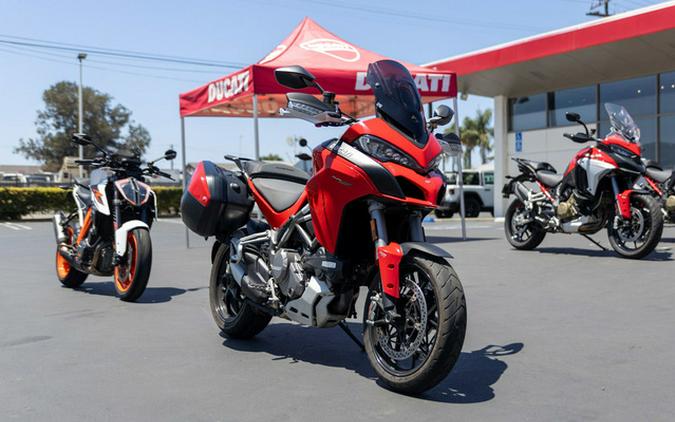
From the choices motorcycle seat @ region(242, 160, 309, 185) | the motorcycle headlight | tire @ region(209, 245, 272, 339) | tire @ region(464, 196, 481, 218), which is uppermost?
the motorcycle headlight

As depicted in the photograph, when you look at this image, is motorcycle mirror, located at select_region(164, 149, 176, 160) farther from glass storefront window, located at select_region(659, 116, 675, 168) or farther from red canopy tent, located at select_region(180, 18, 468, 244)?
glass storefront window, located at select_region(659, 116, 675, 168)

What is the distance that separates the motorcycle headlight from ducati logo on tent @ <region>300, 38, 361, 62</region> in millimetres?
8040

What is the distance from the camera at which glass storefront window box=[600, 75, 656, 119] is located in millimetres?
18578

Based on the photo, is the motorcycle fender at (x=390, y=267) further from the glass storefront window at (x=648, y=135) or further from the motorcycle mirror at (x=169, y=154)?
the glass storefront window at (x=648, y=135)

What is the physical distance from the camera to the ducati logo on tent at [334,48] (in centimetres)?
1156

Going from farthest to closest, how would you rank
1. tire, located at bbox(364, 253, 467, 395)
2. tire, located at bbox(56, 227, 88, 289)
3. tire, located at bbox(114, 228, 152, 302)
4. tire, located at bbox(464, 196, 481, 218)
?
tire, located at bbox(464, 196, 481, 218) → tire, located at bbox(56, 227, 88, 289) → tire, located at bbox(114, 228, 152, 302) → tire, located at bbox(364, 253, 467, 395)

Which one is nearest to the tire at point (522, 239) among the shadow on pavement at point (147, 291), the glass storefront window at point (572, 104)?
the shadow on pavement at point (147, 291)

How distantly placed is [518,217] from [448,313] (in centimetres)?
728

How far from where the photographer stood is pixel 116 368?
13.3ft

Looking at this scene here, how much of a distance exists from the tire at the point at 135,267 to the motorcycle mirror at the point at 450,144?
3.22 m

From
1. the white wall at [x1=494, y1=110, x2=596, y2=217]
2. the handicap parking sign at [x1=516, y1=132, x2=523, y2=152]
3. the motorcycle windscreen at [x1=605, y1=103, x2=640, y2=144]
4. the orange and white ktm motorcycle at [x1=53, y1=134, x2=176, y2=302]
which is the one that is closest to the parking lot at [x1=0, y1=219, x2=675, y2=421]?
the orange and white ktm motorcycle at [x1=53, y1=134, x2=176, y2=302]

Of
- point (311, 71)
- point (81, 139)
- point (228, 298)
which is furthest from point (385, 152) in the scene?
point (311, 71)

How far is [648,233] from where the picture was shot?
27.1 ft

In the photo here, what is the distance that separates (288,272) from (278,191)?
2.15ft
